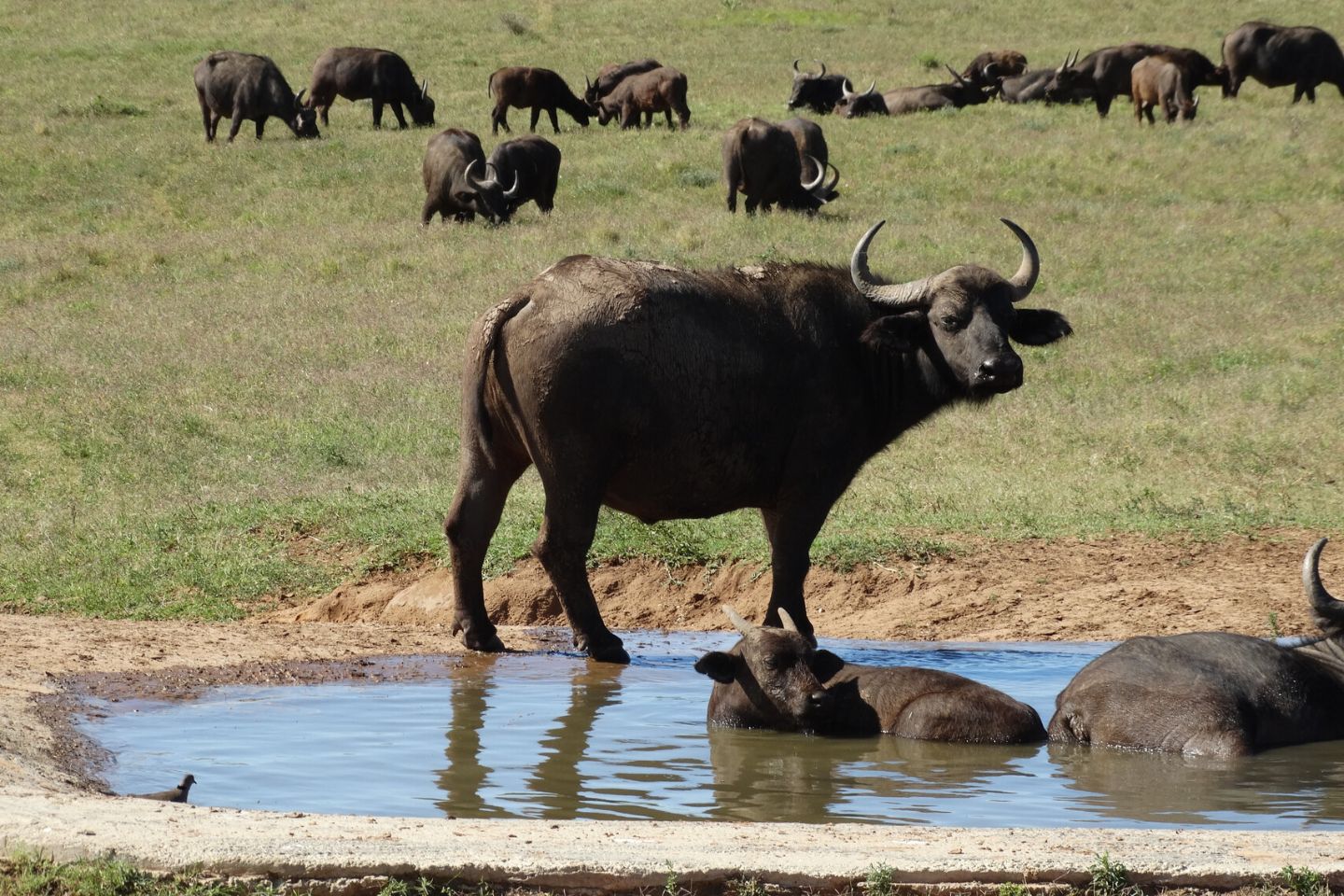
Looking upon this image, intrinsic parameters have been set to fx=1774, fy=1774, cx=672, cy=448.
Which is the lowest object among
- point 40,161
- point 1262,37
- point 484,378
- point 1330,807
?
A: point 1330,807

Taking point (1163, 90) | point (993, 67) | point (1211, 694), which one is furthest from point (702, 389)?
point (993, 67)

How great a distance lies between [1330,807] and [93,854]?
4235 mm

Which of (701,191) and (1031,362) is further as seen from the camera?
(701,191)

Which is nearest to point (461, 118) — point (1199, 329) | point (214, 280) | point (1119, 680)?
point (214, 280)

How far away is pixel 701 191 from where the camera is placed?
2892cm

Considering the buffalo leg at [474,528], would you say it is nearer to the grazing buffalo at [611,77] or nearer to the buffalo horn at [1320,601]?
the buffalo horn at [1320,601]

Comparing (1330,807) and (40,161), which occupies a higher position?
(40,161)

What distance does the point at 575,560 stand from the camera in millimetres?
9586

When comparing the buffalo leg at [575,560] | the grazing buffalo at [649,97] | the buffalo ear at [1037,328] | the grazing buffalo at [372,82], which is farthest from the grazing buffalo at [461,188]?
the buffalo leg at [575,560]

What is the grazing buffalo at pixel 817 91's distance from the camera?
40.1 metres

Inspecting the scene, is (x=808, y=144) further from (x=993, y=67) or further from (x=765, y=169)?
(x=993, y=67)

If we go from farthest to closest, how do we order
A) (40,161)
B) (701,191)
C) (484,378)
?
(40,161) < (701,191) < (484,378)

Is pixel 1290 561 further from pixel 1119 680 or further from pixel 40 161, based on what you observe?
pixel 40 161

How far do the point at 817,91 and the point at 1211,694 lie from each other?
113ft
